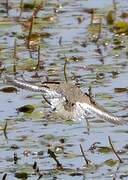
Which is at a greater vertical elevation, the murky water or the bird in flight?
the bird in flight

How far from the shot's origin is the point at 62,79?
8.69m

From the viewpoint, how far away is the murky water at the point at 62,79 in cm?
660

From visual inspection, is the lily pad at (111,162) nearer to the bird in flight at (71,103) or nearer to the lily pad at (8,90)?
the bird in flight at (71,103)

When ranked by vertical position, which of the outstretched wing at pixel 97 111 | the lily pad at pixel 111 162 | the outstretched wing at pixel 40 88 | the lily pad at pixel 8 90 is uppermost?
the outstretched wing at pixel 40 88

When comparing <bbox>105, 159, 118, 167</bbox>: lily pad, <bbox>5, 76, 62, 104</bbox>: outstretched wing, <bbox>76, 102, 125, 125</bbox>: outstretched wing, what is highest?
<bbox>5, 76, 62, 104</bbox>: outstretched wing

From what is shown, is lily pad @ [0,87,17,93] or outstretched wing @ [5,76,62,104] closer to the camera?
outstretched wing @ [5,76,62,104]

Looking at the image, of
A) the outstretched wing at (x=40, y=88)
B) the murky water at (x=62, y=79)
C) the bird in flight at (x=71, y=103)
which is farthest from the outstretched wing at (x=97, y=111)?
the murky water at (x=62, y=79)

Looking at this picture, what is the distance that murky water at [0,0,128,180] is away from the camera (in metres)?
6.60

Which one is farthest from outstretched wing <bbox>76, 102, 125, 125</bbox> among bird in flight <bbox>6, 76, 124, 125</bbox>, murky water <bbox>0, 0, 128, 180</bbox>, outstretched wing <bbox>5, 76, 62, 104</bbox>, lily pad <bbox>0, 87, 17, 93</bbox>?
lily pad <bbox>0, 87, 17, 93</bbox>

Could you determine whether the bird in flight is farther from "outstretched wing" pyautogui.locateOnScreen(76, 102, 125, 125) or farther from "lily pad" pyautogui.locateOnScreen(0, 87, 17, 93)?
"lily pad" pyautogui.locateOnScreen(0, 87, 17, 93)

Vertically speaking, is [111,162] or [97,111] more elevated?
[97,111]

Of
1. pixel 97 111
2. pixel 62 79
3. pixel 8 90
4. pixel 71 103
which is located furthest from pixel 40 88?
pixel 62 79

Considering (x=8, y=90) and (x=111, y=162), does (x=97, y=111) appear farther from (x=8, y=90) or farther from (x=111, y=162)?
(x=8, y=90)

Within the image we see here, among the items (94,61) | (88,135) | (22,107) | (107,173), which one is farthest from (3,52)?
(107,173)
